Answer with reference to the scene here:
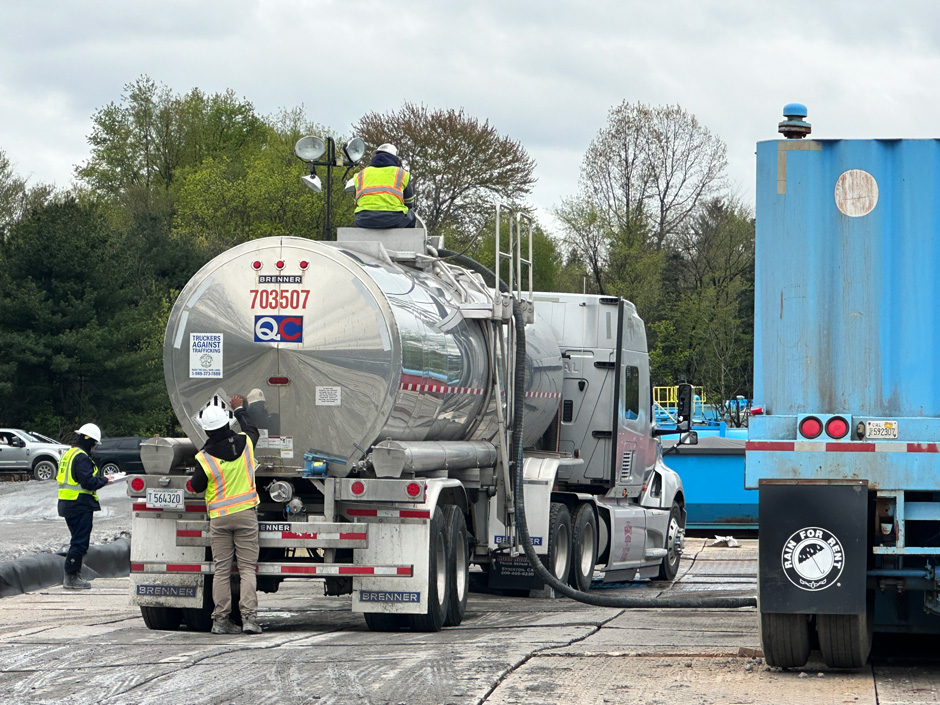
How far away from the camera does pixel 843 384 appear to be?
26.1ft

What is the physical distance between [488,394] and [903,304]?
17.8ft

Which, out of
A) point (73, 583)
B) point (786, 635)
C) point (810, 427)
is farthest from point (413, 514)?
point (73, 583)

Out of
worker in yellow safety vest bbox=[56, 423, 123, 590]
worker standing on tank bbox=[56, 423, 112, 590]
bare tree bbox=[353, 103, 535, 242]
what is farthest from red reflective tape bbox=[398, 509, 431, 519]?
bare tree bbox=[353, 103, 535, 242]

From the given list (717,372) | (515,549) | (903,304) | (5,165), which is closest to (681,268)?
(717,372)

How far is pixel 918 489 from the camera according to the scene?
7.73 m

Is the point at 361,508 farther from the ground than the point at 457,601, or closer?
farther from the ground

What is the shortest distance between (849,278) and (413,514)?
163 inches

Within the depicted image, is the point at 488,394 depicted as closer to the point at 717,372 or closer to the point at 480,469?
the point at 480,469

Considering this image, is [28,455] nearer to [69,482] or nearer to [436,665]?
[69,482]

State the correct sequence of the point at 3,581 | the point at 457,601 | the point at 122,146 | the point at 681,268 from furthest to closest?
the point at 122,146, the point at 681,268, the point at 3,581, the point at 457,601

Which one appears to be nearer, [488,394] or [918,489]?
[918,489]

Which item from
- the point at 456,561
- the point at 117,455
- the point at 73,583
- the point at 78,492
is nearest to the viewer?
the point at 456,561

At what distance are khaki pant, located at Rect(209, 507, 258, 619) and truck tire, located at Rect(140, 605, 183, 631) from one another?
2.46 feet

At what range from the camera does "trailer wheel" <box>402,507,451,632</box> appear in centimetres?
1095
